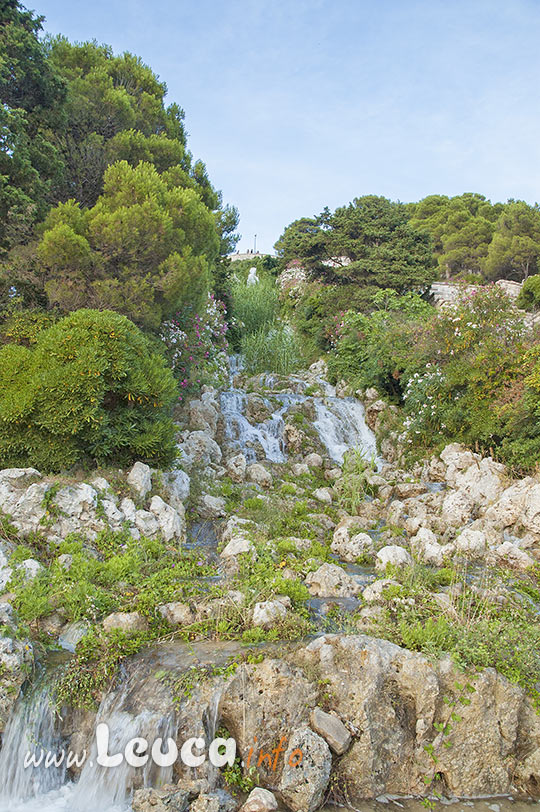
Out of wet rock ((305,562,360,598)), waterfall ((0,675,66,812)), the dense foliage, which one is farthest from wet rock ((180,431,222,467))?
waterfall ((0,675,66,812))

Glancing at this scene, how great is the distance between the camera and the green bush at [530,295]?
19453 millimetres

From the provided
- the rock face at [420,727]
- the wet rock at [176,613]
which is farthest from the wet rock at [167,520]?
the rock face at [420,727]

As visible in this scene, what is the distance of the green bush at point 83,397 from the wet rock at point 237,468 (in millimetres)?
2340

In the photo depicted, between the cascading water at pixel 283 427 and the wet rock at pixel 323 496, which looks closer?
the wet rock at pixel 323 496

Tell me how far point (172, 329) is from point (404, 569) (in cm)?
670

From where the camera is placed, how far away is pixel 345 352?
16312mm

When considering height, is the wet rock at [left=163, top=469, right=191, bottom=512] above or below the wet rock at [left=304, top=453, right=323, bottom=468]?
below

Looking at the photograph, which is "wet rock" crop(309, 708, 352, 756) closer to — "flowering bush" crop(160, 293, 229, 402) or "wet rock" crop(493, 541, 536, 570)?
"wet rock" crop(493, 541, 536, 570)

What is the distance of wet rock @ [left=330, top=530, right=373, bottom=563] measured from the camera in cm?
716

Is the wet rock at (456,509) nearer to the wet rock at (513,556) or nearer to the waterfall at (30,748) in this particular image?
the wet rock at (513,556)

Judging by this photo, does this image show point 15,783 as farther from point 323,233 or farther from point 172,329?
point 323,233

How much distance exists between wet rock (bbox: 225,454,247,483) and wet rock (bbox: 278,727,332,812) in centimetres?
620

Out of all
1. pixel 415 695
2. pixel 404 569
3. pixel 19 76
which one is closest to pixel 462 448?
pixel 404 569

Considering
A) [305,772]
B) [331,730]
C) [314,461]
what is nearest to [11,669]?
[305,772]
